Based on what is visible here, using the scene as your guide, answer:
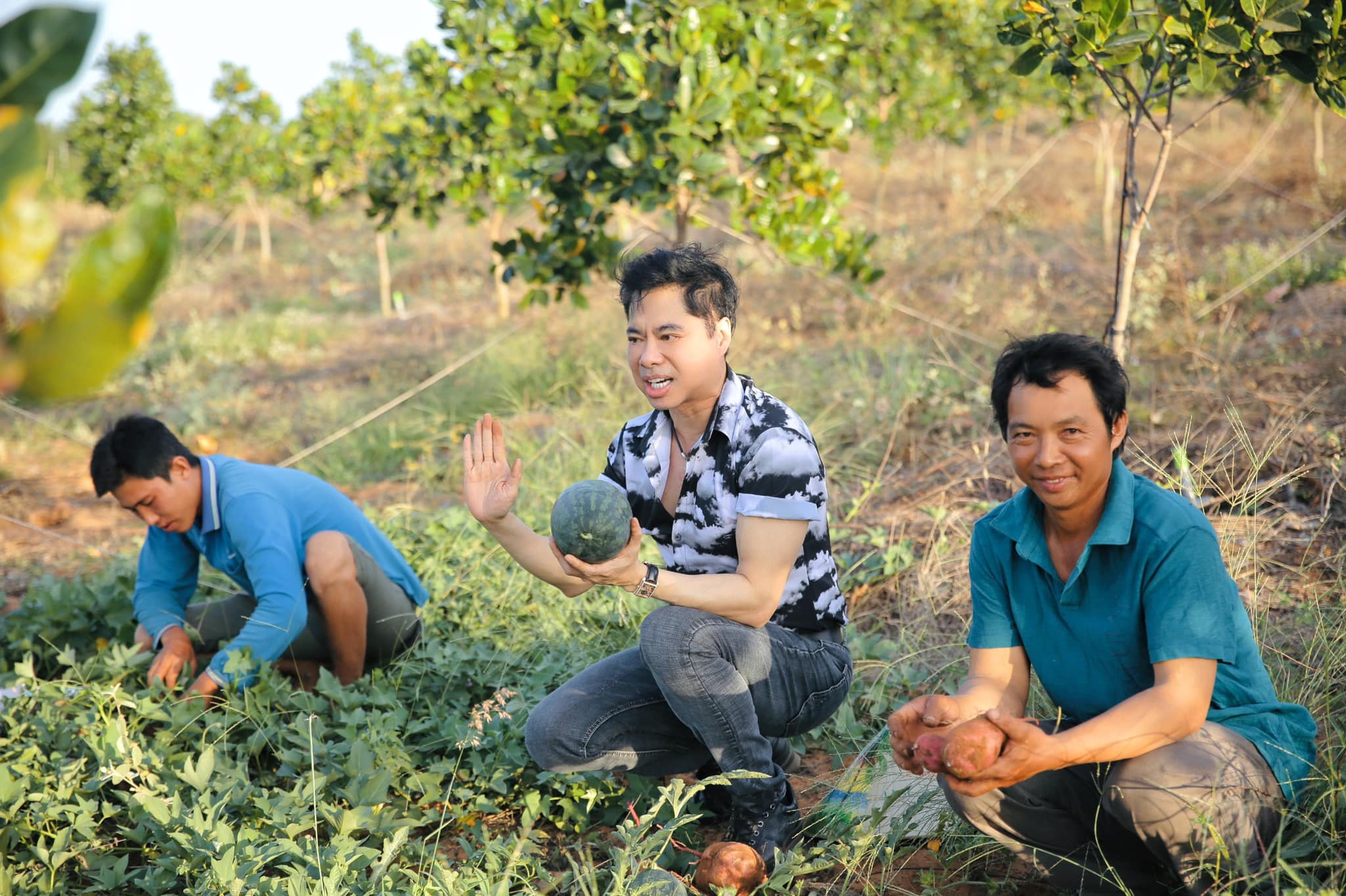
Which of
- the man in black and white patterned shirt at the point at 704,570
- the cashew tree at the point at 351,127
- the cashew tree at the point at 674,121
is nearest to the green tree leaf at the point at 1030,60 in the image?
the man in black and white patterned shirt at the point at 704,570

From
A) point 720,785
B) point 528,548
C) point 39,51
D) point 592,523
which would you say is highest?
point 39,51

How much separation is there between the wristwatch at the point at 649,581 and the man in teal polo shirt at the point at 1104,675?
1.94 ft

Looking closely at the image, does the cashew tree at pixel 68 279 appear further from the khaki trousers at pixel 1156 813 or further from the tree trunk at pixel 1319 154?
the tree trunk at pixel 1319 154

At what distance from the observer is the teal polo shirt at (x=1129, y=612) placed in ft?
6.34

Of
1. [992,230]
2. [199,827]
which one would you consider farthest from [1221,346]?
[992,230]

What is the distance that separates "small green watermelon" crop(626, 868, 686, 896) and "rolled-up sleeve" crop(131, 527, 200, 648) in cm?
221

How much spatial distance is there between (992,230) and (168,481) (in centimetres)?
965

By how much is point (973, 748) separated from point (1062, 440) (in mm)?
610

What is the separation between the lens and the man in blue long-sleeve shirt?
3312 millimetres

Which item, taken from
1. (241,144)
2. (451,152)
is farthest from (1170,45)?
(241,144)

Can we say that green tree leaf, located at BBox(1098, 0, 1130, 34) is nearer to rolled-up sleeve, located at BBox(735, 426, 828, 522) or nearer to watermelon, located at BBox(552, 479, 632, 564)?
rolled-up sleeve, located at BBox(735, 426, 828, 522)

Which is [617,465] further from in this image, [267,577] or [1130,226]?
[1130,226]

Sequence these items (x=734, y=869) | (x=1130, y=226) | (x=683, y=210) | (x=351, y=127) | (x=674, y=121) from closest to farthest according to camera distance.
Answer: (x=734, y=869) → (x=1130, y=226) → (x=674, y=121) → (x=683, y=210) → (x=351, y=127)

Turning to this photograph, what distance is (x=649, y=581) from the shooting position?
2.33 m
